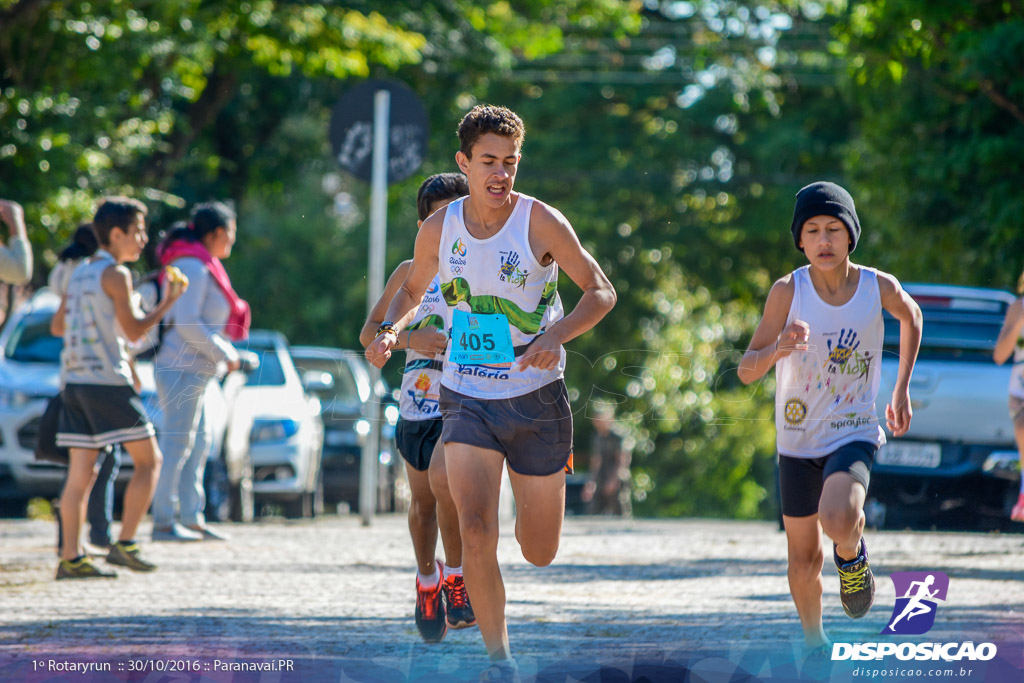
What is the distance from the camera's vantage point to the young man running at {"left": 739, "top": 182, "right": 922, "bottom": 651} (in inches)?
224

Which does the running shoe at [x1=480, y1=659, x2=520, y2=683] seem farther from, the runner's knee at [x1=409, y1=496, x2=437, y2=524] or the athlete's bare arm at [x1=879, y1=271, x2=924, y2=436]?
the athlete's bare arm at [x1=879, y1=271, x2=924, y2=436]

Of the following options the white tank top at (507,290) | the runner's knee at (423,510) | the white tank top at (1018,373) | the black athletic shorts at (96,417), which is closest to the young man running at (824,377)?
the white tank top at (507,290)

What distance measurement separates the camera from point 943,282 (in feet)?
55.5

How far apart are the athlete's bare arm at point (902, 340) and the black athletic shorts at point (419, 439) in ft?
6.15

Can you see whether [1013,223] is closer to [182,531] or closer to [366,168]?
[366,168]

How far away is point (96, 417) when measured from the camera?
8.31m

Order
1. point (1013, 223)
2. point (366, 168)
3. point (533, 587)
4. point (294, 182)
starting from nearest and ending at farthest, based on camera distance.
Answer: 1. point (533, 587)
2. point (366, 168)
3. point (1013, 223)
4. point (294, 182)

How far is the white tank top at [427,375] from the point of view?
6.40 m

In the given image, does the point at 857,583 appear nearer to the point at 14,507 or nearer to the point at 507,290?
the point at 507,290

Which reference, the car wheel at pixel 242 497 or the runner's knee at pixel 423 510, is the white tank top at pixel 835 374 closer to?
the runner's knee at pixel 423 510

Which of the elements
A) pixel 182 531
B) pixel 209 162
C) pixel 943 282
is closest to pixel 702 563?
pixel 182 531

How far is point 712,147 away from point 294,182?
7.35 metres

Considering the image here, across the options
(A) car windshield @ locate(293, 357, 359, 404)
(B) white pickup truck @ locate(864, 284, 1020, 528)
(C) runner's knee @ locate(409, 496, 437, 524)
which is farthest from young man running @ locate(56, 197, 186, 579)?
(B) white pickup truck @ locate(864, 284, 1020, 528)

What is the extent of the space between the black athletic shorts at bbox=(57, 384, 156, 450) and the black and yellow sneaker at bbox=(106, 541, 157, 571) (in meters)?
0.69
